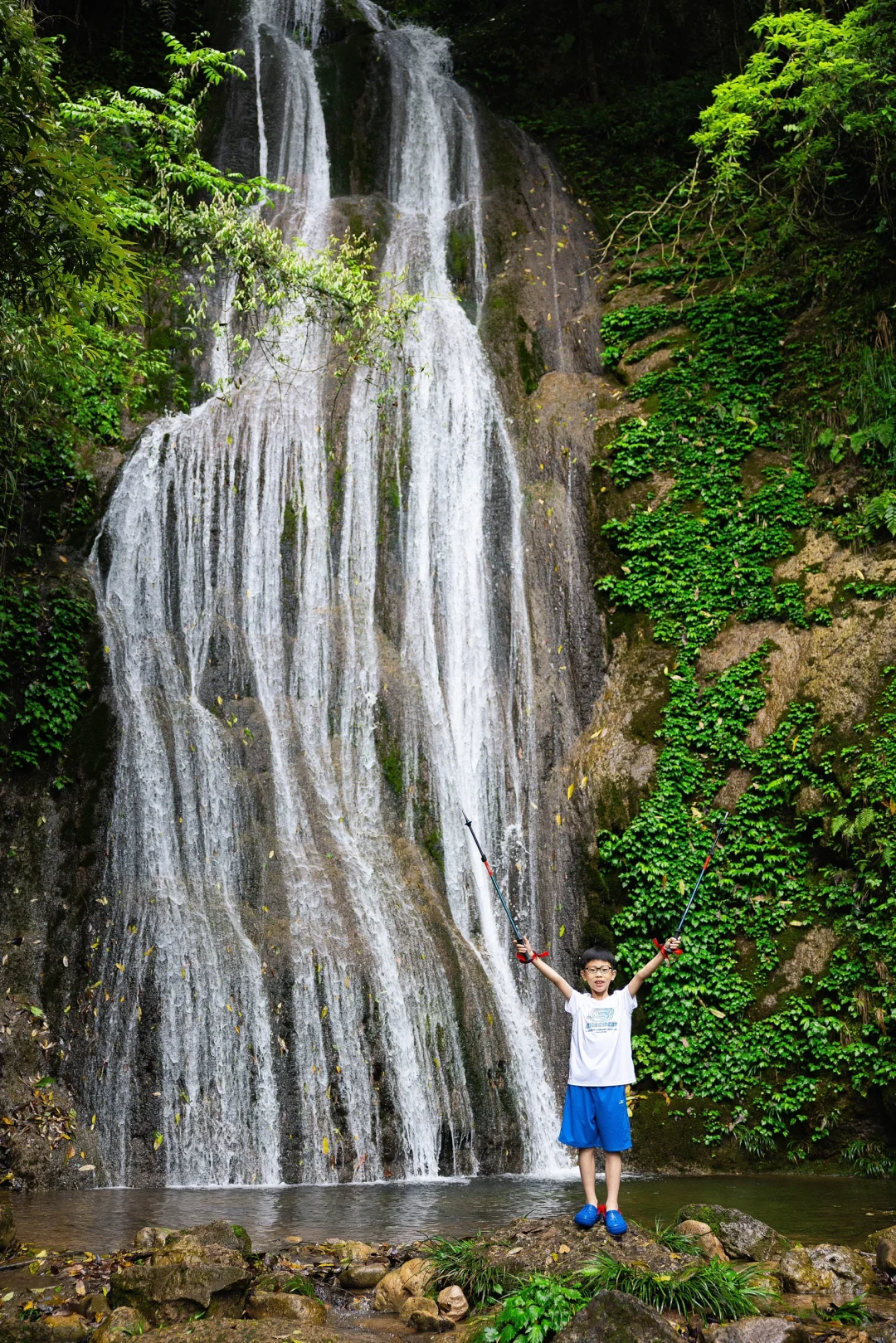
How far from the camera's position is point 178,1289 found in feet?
15.9

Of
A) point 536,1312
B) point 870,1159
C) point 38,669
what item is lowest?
point 870,1159

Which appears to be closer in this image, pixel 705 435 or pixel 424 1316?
pixel 424 1316

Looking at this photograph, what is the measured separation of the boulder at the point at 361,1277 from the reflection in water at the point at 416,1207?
784mm

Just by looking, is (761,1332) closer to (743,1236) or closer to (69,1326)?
(743,1236)

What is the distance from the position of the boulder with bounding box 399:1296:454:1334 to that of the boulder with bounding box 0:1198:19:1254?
92.8 inches

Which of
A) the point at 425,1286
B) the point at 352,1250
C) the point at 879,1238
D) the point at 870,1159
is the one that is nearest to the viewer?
the point at 425,1286

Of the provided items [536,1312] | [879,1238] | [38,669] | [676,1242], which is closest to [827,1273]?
[879,1238]

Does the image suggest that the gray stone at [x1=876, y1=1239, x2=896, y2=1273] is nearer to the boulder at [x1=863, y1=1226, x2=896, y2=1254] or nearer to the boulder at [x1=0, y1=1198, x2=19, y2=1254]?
the boulder at [x1=863, y1=1226, x2=896, y2=1254]

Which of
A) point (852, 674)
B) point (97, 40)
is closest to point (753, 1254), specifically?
point (852, 674)

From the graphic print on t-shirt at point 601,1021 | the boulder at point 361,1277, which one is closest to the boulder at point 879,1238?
the graphic print on t-shirt at point 601,1021

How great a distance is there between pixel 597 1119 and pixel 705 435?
10613 millimetres

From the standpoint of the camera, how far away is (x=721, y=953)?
34.9 ft

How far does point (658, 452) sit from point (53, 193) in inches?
364

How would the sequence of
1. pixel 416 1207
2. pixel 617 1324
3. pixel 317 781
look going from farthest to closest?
pixel 317 781
pixel 416 1207
pixel 617 1324
